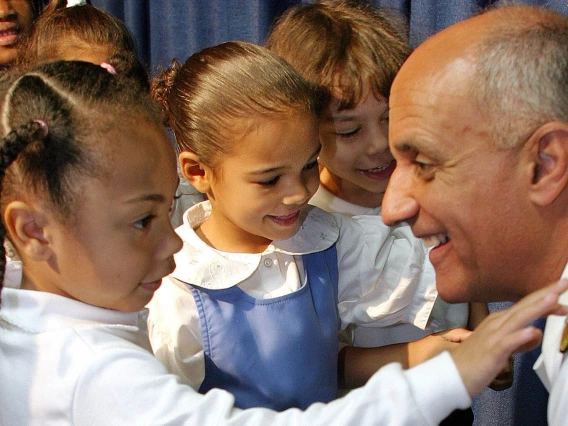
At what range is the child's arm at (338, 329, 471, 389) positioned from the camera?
139 cm

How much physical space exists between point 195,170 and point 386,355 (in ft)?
1.73

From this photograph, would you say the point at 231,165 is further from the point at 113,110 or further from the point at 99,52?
the point at 99,52

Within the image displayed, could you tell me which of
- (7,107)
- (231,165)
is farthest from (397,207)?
(7,107)

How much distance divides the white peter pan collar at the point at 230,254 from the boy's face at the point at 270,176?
4 centimetres

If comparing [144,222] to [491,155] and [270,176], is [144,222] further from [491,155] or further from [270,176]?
[491,155]

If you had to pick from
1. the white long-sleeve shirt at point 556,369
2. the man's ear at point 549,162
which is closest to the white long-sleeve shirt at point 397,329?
the white long-sleeve shirt at point 556,369

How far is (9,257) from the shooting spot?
3.76ft

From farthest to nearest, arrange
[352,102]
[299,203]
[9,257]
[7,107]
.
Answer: [352,102] → [299,203] → [9,257] → [7,107]

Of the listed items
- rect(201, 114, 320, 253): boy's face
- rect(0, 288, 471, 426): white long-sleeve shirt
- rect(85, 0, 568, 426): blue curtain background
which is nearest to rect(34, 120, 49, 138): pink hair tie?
rect(0, 288, 471, 426): white long-sleeve shirt

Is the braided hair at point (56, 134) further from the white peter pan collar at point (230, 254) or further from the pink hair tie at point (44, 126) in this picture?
the white peter pan collar at point (230, 254)

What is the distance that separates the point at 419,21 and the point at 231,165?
0.79 meters

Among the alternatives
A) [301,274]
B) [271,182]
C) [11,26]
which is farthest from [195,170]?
[11,26]

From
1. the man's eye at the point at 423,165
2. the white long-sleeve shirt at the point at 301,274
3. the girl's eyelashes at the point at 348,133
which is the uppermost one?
the man's eye at the point at 423,165

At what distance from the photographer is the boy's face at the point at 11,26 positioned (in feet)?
7.25
